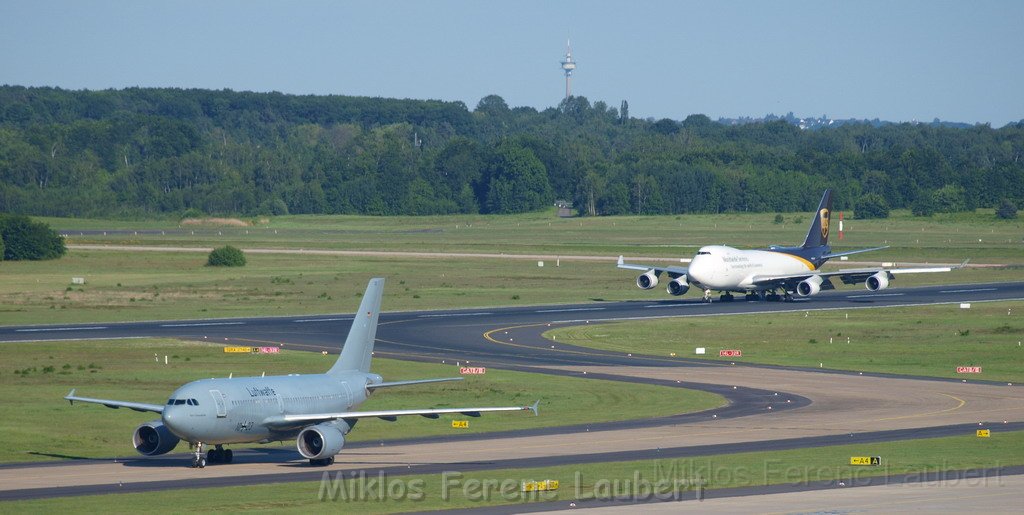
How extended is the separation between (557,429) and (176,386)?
781 inches

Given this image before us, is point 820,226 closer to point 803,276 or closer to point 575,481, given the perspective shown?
point 803,276

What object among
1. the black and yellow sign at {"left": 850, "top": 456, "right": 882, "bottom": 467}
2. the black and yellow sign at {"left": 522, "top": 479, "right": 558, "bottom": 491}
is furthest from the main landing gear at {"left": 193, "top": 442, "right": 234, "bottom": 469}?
the black and yellow sign at {"left": 850, "top": 456, "right": 882, "bottom": 467}

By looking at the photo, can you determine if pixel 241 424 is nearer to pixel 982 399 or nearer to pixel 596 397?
pixel 596 397

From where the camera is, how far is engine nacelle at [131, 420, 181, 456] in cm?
4125

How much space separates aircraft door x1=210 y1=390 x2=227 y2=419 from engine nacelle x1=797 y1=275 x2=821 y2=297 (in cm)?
7330

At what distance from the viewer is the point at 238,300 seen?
110m

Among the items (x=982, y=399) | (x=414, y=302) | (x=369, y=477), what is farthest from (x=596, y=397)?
(x=414, y=302)

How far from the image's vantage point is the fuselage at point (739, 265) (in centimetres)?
10344

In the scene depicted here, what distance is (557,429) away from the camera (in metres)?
52.4

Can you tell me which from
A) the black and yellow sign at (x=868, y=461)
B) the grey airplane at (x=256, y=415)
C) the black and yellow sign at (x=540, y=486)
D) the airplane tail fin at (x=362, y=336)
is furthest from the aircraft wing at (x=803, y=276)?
the black and yellow sign at (x=540, y=486)

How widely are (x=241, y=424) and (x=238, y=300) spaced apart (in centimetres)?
7049

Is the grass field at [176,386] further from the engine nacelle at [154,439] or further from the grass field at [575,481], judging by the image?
the grass field at [575,481]

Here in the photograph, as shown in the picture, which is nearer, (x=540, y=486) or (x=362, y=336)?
(x=540, y=486)

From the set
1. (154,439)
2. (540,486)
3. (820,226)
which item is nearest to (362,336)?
(154,439)
